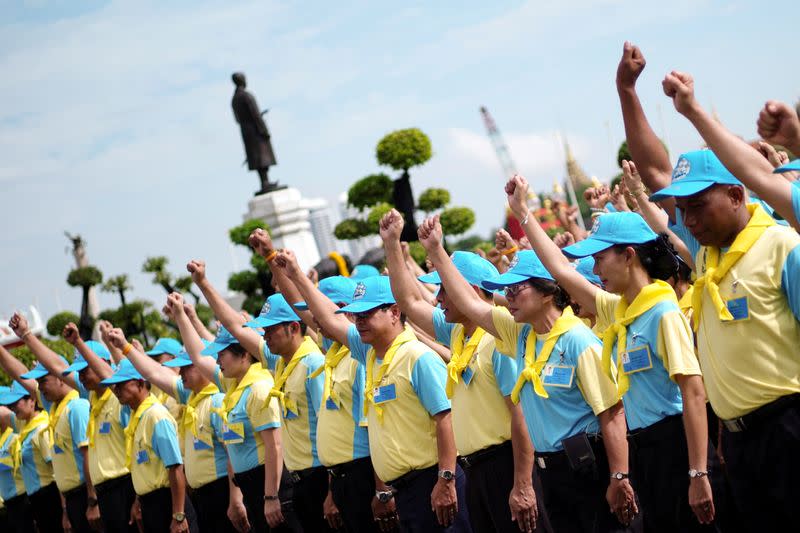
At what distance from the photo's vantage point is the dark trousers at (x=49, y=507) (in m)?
12.5

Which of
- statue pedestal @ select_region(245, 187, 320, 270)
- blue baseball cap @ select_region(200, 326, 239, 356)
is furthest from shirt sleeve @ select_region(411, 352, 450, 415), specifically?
statue pedestal @ select_region(245, 187, 320, 270)

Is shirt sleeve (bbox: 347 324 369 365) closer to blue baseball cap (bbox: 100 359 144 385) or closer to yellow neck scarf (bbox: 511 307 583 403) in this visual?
yellow neck scarf (bbox: 511 307 583 403)

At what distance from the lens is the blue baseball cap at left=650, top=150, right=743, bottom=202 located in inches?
179

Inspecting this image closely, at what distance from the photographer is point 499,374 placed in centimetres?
630

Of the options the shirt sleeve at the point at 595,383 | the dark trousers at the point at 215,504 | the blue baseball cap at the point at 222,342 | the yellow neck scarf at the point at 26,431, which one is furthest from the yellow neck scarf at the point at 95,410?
the shirt sleeve at the point at 595,383

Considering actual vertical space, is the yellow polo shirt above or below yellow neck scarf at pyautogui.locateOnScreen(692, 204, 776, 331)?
below

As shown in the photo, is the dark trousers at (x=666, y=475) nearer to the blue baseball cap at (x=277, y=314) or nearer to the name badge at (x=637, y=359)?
the name badge at (x=637, y=359)

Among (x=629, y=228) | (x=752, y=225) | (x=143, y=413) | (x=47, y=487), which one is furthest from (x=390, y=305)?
(x=47, y=487)

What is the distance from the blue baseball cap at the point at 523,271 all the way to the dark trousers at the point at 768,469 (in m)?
1.43

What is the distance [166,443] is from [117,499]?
4.69 feet

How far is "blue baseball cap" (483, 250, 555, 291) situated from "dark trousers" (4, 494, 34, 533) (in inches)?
339

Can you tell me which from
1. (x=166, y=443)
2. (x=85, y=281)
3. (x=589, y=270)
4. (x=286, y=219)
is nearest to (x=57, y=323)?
(x=85, y=281)

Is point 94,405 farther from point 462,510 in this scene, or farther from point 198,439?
point 462,510

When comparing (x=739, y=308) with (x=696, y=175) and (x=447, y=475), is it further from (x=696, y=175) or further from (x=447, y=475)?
(x=447, y=475)
